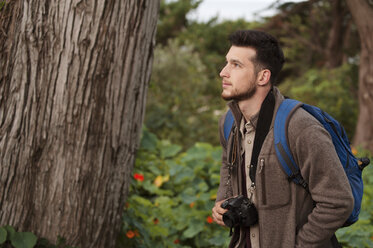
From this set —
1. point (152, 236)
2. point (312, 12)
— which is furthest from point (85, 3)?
point (312, 12)

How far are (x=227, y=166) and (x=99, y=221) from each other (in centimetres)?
99

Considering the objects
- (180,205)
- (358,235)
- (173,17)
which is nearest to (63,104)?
(180,205)

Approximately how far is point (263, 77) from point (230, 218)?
63 centimetres

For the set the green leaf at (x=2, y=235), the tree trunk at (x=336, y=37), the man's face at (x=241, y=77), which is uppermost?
the tree trunk at (x=336, y=37)

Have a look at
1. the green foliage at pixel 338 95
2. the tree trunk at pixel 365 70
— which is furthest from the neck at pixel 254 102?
the green foliage at pixel 338 95

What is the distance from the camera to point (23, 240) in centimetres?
254

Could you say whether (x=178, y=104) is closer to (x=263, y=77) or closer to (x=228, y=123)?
(x=228, y=123)

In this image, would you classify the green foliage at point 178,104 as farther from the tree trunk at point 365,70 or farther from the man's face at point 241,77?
the man's face at point 241,77

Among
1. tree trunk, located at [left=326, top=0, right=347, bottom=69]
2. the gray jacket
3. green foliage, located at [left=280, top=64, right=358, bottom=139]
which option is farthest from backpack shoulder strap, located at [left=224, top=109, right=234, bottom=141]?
tree trunk, located at [left=326, top=0, right=347, bottom=69]

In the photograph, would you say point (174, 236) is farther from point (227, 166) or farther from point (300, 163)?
point (300, 163)

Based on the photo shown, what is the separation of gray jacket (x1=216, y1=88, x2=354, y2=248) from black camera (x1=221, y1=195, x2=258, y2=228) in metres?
0.04

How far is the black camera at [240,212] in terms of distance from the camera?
1992 mm

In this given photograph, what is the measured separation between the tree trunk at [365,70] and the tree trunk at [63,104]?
17.6 feet

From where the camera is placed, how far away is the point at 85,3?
2.56 metres
